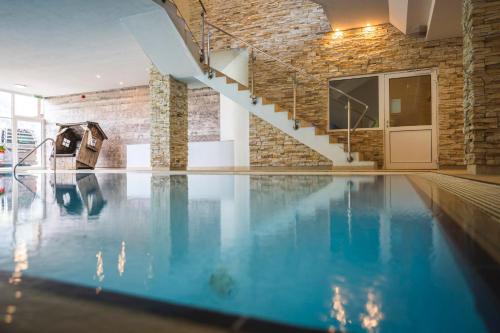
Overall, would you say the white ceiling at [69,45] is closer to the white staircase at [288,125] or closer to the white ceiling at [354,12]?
the white staircase at [288,125]

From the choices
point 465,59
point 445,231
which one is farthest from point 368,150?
point 445,231

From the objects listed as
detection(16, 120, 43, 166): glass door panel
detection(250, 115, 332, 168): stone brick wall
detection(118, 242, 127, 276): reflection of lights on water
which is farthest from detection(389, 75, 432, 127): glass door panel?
detection(16, 120, 43, 166): glass door panel

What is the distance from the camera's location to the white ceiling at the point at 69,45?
635cm

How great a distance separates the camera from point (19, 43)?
8148 millimetres

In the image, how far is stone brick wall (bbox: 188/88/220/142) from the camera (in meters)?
11.5

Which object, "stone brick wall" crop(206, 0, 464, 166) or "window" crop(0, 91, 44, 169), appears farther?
"window" crop(0, 91, 44, 169)

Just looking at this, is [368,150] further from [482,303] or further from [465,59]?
[482,303]

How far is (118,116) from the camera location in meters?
14.0

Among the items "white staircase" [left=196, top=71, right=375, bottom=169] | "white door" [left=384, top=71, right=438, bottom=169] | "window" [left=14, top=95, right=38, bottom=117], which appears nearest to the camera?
"white staircase" [left=196, top=71, right=375, bottom=169]

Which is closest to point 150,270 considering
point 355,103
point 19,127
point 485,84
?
point 485,84

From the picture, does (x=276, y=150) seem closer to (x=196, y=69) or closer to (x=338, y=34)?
(x=196, y=69)

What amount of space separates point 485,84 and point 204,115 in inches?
344

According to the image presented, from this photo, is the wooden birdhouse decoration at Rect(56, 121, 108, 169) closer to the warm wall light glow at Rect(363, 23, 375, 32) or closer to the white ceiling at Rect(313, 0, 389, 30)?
the white ceiling at Rect(313, 0, 389, 30)

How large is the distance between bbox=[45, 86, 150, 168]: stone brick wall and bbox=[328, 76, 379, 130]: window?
7.84 metres
